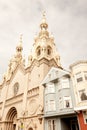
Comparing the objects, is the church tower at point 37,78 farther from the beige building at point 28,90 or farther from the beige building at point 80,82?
the beige building at point 80,82

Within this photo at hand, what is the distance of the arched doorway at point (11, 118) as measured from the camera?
34000 mm

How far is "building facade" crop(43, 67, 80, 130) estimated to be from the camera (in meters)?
21.0

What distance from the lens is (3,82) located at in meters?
42.8

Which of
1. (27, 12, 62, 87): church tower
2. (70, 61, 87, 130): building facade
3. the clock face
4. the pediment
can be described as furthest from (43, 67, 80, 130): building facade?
the clock face

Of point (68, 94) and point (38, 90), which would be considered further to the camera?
point (38, 90)

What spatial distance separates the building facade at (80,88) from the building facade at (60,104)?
3.65 feet

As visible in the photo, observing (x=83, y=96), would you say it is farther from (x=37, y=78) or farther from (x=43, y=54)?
(x=43, y=54)

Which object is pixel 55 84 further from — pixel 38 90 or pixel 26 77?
pixel 26 77

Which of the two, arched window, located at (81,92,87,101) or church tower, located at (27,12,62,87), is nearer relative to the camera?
arched window, located at (81,92,87,101)

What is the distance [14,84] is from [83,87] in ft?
75.0

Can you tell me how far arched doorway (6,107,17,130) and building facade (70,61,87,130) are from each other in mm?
19803

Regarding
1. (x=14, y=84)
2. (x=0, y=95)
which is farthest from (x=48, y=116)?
(x=0, y=95)

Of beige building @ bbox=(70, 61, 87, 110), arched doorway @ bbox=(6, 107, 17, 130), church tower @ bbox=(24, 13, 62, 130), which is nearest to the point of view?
beige building @ bbox=(70, 61, 87, 110)

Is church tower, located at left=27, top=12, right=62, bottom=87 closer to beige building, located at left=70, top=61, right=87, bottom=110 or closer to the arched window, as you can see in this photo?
beige building, located at left=70, top=61, right=87, bottom=110
